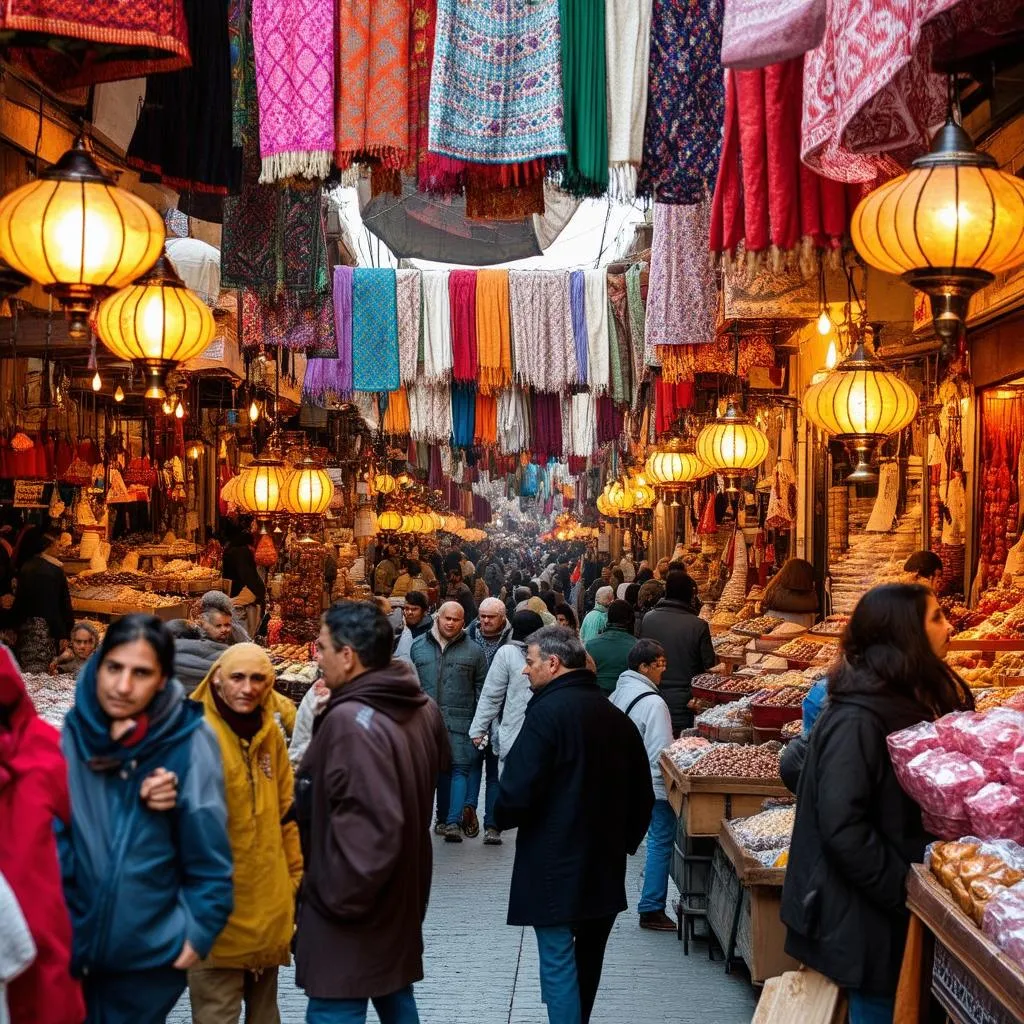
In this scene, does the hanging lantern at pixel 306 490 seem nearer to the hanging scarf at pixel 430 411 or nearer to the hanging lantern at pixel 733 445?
the hanging scarf at pixel 430 411

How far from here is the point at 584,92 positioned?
512 cm

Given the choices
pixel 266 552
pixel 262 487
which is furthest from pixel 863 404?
pixel 266 552

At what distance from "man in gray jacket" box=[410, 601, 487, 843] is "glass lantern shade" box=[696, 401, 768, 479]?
204 cm

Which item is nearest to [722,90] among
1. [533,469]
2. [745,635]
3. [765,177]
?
[765,177]

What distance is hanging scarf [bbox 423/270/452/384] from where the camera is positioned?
33.9 feet

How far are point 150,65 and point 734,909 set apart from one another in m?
4.09

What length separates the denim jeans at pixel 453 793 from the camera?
339 inches

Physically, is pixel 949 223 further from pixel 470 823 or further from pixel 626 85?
pixel 470 823

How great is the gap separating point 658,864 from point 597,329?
5.01 metres

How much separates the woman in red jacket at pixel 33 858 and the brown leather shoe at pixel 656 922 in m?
4.28

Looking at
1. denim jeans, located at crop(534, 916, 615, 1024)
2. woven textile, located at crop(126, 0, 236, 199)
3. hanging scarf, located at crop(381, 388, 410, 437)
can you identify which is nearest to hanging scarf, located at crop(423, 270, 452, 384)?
hanging scarf, located at crop(381, 388, 410, 437)

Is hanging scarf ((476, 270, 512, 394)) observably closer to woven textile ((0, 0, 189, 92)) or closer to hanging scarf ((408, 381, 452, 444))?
hanging scarf ((408, 381, 452, 444))

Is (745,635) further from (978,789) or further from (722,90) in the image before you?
(978,789)

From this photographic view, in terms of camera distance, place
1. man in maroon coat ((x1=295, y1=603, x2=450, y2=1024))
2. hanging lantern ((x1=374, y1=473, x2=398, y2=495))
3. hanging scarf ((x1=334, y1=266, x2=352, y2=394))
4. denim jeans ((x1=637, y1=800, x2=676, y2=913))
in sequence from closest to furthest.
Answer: man in maroon coat ((x1=295, y1=603, x2=450, y2=1024)), denim jeans ((x1=637, y1=800, x2=676, y2=913)), hanging scarf ((x1=334, y1=266, x2=352, y2=394)), hanging lantern ((x1=374, y1=473, x2=398, y2=495))
